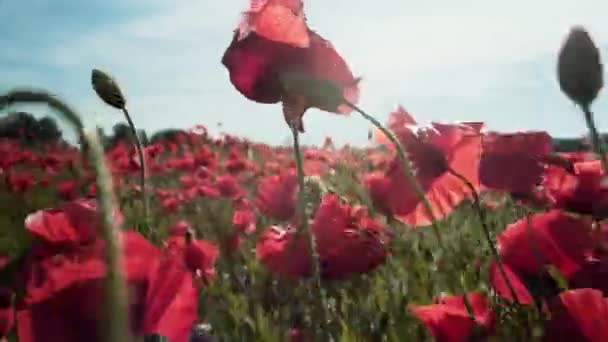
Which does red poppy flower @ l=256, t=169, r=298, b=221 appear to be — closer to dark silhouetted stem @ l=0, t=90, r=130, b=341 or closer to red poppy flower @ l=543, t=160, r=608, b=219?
red poppy flower @ l=543, t=160, r=608, b=219

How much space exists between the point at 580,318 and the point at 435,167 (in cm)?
31

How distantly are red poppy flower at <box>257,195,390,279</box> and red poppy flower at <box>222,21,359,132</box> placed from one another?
1.31 feet

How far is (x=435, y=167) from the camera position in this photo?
3.09 ft

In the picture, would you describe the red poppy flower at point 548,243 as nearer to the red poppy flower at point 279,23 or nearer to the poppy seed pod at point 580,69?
the poppy seed pod at point 580,69

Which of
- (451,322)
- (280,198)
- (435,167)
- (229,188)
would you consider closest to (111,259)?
(451,322)

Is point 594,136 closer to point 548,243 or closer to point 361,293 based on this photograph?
point 548,243

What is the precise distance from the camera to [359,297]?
71.3 inches

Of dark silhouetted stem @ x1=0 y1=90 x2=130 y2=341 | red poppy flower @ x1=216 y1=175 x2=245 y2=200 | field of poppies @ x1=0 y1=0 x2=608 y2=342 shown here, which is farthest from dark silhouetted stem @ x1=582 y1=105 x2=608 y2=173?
red poppy flower @ x1=216 y1=175 x2=245 y2=200

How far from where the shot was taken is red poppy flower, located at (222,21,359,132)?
33.1 inches

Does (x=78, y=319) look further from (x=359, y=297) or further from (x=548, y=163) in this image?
(x=359, y=297)

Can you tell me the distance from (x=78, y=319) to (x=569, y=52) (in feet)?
1.98

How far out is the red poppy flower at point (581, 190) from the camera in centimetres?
113

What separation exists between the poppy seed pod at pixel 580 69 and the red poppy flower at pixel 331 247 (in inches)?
20.3

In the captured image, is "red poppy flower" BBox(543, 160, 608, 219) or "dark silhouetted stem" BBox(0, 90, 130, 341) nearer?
"dark silhouetted stem" BBox(0, 90, 130, 341)
